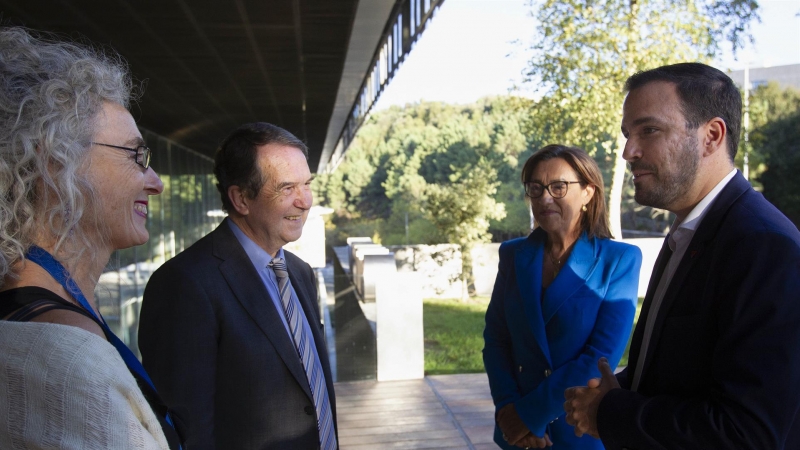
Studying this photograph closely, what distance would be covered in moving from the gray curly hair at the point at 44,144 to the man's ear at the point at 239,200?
4.25ft

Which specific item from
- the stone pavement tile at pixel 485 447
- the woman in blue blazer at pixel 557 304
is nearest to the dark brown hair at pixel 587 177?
the woman in blue blazer at pixel 557 304

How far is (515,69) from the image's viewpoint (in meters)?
16.0

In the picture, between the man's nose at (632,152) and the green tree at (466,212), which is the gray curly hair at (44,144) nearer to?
the man's nose at (632,152)

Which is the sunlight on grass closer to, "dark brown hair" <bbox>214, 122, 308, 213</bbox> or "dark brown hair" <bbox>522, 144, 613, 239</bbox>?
"dark brown hair" <bbox>522, 144, 613, 239</bbox>

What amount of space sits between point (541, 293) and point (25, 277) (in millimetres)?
2103

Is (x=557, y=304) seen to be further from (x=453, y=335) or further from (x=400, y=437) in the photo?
(x=453, y=335)

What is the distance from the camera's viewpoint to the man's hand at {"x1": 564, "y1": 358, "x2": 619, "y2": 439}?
1.91 m

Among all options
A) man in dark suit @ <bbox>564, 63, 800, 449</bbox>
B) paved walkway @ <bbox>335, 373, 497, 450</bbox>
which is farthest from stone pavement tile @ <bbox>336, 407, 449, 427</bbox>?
man in dark suit @ <bbox>564, 63, 800, 449</bbox>

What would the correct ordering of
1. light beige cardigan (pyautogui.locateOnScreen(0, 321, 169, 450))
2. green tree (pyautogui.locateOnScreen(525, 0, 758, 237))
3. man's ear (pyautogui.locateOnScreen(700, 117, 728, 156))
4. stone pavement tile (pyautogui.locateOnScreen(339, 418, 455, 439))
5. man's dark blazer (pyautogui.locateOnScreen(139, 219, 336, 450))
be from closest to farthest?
light beige cardigan (pyautogui.locateOnScreen(0, 321, 169, 450)) < man's ear (pyautogui.locateOnScreen(700, 117, 728, 156)) < man's dark blazer (pyautogui.locateOnScreen(139, 219, 336, 450)) < stone pavement tile (pyautogui.locateOnScreen(339, 418, 455, 439)) < green tree (pyautogui.locateOnScreen(525, 0, 758, 237))

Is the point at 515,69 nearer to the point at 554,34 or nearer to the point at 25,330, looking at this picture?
the point at 554,34

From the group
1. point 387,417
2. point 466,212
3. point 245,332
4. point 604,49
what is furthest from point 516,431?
point 466,212

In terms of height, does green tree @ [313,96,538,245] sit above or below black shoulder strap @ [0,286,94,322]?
above

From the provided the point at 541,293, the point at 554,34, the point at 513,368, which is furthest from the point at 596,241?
the point at 554,34

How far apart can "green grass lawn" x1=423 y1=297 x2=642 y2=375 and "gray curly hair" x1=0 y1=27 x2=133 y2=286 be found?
18.1 feet
